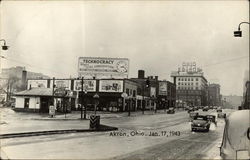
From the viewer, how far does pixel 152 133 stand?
12.0 meters

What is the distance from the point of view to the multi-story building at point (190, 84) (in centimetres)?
905

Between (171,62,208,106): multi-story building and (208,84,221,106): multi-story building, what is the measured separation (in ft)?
0.45

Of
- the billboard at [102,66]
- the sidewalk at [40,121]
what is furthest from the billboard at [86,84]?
the sidewalk at [40,121]

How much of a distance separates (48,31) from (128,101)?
4.84 m

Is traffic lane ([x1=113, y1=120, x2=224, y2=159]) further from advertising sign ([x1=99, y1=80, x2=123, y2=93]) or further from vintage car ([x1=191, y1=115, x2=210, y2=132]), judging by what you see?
vintage car ([x1=191, y1=115, x2=210, y2=132])

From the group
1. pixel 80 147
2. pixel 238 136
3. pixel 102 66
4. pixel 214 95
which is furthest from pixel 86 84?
pixel 238 136

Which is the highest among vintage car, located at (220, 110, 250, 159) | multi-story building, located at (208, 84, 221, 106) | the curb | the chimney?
the chimney

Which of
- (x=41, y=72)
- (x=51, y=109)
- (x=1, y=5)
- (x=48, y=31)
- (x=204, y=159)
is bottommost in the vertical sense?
(x=204, y=159)

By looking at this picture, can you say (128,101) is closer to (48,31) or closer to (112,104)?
(112,104)

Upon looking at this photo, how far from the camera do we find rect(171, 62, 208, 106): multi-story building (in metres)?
9.05

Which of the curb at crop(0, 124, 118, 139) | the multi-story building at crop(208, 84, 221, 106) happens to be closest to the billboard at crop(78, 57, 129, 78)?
the multi-story building at crop(208, 84, 221, 106)

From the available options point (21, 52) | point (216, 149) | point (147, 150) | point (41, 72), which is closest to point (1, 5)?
point (21, 52)

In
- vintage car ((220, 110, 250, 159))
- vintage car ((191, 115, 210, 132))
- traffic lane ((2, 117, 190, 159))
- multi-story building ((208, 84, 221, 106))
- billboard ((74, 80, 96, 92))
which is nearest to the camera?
vintage car ((220, 110, 250, 159))

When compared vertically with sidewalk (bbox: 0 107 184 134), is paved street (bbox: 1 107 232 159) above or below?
below
